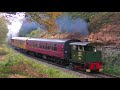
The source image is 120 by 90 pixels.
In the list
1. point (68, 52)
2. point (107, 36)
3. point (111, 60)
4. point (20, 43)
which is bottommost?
point (111, 60)

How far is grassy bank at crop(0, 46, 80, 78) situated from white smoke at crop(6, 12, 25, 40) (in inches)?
41.2

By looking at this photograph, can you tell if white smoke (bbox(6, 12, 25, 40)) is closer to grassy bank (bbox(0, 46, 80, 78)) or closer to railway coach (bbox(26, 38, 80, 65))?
grassy bank (bbox(0, 46, 80, 78))

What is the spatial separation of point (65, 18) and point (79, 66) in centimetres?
262

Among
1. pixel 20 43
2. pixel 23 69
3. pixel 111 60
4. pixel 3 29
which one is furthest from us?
pixel 20 43

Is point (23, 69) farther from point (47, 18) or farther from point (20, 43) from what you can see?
point (20, 43)

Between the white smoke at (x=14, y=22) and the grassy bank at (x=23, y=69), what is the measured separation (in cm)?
105

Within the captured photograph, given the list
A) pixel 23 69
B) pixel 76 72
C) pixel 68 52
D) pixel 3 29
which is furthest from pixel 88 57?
pixel 3 29

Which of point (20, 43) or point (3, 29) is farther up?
point (3, 29)

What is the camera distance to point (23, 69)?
59.3ft

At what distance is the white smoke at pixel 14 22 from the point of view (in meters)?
17.4

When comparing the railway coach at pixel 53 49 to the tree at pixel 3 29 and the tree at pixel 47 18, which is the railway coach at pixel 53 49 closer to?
the tree at pixel 47 18

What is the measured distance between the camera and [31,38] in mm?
20250

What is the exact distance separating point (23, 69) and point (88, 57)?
2.99 m

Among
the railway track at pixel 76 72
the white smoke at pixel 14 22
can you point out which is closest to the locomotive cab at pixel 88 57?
the railway track at pixel 76 72
